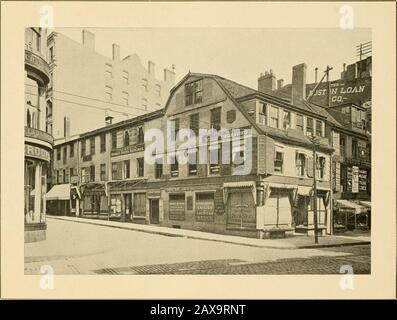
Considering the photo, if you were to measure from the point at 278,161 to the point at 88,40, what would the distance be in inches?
119

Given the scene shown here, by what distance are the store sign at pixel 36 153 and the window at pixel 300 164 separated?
3450 millimetres

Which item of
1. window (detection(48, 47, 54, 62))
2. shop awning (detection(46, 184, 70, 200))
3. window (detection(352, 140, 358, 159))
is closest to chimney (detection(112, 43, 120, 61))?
window (detection(48, 47, 54, 62))

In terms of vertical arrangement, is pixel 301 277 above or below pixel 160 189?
below

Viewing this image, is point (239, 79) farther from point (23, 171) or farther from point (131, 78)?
point (23, 171)

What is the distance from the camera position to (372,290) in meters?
5.86

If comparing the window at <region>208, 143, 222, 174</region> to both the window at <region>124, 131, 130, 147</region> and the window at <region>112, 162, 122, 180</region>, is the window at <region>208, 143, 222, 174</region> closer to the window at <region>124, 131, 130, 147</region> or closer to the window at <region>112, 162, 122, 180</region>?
the window at <region>124, 131, 130, 147</region>

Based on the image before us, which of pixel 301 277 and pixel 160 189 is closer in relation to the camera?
pixel 301 277

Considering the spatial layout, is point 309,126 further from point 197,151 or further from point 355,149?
point 197,151

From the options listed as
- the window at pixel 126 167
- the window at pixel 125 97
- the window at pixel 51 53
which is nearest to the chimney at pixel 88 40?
the window at pixel 51 53

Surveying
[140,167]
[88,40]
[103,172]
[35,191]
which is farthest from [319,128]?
[35,191]

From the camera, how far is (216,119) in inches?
243

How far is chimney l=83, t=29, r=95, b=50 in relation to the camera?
5.77m
